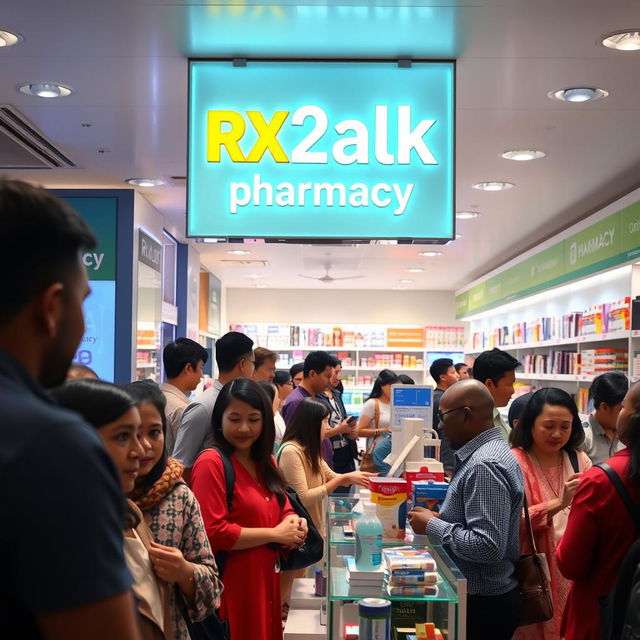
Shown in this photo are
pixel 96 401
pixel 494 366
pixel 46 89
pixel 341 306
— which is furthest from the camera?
pixel 341 306

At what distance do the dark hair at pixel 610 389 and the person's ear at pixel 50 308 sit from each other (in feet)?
11.7

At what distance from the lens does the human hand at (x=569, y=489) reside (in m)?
3.14

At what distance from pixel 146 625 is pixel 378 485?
1183 millimetres

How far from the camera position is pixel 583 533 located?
247 centimetres

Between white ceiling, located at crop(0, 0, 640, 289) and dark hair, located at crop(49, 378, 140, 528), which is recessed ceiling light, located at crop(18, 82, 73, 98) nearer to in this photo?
white ceiling, located at crop(0, 0, 640, 289)

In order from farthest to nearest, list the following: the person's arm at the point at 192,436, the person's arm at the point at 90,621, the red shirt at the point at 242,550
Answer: the person's arm at the point at 192,436
the red shirt at the point at 242,550
the person's arm at the point at 90,621

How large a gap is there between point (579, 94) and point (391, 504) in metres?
2.54

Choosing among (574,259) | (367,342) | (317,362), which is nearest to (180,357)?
(317,362)

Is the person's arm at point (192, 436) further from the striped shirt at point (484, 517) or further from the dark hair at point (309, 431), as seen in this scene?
the striped shirt at point (484, 517)

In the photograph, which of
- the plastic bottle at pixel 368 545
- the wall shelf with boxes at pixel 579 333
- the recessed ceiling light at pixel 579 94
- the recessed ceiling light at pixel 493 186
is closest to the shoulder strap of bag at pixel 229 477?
the plastic bottle at pixel 368 545

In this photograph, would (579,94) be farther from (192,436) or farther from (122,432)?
(122,432)

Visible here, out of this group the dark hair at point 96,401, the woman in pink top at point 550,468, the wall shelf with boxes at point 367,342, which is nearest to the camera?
the dark hair at point 96,401

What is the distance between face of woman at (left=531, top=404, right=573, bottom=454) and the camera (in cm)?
340

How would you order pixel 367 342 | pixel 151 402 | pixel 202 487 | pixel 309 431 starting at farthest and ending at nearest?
pixel 367 342, pixel 309 431, pixel 202 487, pixel 151 402
